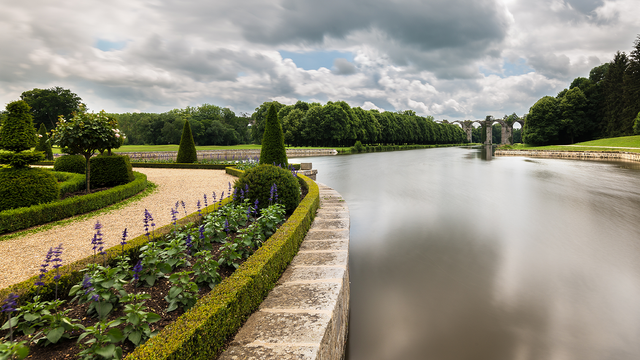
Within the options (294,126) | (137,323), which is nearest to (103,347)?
(137,323)

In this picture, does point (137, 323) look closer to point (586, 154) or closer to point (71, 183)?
point (71, 183)

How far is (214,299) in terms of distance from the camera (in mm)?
2318

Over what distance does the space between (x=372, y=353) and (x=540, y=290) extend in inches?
118

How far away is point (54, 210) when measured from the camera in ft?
20.9

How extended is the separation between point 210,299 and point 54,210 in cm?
629

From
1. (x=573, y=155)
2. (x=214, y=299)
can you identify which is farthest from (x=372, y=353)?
(x=573, y=155)

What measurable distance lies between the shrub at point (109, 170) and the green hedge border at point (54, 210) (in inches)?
62.9

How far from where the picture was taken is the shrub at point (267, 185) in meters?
6.30

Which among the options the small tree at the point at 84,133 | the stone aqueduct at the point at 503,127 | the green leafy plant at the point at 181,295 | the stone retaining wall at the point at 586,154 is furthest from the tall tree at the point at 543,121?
the green leafy plant at the point at 181,295

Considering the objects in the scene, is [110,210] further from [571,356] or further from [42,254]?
[571,356]

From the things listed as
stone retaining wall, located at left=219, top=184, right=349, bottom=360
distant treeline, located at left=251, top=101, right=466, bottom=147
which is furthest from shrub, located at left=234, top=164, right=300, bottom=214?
distant treeline, located at left=251, top=101, right=466, bottom=147

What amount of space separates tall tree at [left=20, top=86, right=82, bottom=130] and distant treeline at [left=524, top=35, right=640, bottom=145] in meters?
76.9

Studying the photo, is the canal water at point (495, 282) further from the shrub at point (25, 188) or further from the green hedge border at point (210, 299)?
the shrub at point (25, 188)

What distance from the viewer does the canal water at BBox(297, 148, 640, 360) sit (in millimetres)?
3484
